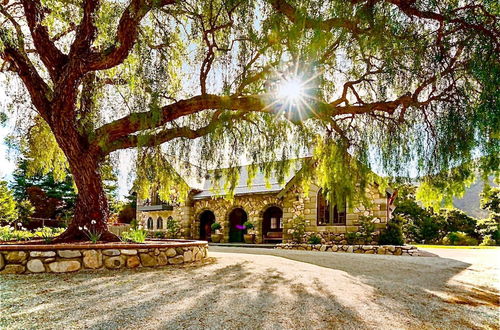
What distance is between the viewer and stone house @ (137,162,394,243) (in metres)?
12.8

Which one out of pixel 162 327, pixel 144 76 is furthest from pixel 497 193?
pixel 162 327

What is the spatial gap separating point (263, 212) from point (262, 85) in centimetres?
921

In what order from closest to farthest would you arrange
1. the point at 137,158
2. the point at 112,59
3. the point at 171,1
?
the point at 171,1 < the point at 112,59 < the point at 137,158

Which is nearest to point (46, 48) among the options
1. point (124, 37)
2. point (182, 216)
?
point (124, 37)

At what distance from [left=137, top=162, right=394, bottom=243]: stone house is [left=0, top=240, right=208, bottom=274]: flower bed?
4.26 metres

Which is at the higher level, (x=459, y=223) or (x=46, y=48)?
(x=46, y=48)

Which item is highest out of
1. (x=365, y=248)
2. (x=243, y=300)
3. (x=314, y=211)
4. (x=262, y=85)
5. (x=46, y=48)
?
(x=46, y=48)

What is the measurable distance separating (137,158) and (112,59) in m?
2.29

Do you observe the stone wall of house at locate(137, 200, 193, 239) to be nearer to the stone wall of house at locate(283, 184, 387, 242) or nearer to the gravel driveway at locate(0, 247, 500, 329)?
the stone wall of house at locate(283, 184, 387, 242)

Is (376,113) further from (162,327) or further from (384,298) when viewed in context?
(162,327)

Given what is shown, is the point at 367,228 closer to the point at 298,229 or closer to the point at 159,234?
the point at 298,229

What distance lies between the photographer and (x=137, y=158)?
24.3 ft

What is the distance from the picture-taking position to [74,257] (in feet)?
18.0

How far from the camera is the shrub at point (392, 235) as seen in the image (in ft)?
39.1
